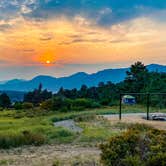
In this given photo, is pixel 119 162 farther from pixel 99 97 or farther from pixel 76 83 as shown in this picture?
pixel 76 83

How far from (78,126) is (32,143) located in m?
4.45

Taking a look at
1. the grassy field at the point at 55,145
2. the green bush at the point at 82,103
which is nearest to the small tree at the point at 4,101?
the green bush at the point at 82,103

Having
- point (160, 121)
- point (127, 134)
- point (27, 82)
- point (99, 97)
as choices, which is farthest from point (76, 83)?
point (127, 134)

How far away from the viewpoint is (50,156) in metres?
10.2

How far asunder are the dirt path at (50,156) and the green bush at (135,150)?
2438mm

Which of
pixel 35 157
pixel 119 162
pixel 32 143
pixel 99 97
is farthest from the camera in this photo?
pixel 99 97

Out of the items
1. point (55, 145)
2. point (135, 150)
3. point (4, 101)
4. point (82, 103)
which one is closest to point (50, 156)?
point (55, 145)

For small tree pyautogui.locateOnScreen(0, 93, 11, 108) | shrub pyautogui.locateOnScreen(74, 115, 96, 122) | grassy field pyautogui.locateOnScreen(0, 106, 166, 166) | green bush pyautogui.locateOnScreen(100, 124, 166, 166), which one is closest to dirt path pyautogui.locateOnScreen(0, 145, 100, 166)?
grassy field pyautogui.locateOnScreen(0, 106, 166, 166)

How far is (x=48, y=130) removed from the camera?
47.9 ft

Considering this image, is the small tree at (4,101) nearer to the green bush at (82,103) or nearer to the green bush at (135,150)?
the green bush at (82,103)

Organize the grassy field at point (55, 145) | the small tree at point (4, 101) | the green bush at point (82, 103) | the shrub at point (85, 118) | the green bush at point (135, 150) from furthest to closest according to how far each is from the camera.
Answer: the small tree at point (4, 101) → the green bush at point (82, 103) → the shrub at point (85, 118) → the grassy field at point (55, 145) → the green bush at point (135, 150)

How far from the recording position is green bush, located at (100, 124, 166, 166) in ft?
21.4

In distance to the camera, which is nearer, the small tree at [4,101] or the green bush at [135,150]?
the green bush at [135,150]

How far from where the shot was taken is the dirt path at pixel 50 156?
9463 mm
